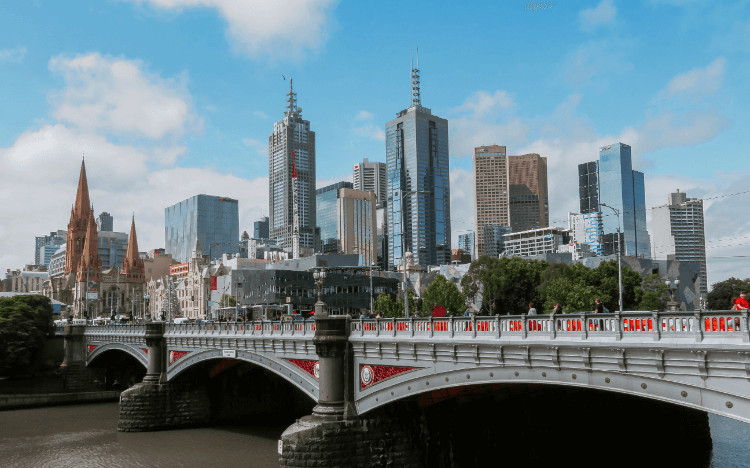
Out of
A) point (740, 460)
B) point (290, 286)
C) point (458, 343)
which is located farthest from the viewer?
point (290, 286)

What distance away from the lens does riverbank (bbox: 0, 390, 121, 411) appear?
64.9 meters

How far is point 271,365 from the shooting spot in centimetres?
4034

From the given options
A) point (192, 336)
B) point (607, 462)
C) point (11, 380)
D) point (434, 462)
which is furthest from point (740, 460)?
point (11, 380)

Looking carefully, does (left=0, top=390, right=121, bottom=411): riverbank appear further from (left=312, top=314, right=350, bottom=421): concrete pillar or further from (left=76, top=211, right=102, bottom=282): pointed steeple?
(left=76, top=211, right=102, bottom=282): pointed steeple

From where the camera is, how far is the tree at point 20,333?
7456 cm

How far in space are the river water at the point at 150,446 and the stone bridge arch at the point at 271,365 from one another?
4997 mm

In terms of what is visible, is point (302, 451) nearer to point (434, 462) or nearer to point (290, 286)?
point (434, 462)

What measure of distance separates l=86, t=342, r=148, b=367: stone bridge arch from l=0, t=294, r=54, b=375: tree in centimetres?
647

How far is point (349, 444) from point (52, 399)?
47.0 meters

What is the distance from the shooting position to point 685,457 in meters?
40.7

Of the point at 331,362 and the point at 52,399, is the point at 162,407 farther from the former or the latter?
the point at 331,362

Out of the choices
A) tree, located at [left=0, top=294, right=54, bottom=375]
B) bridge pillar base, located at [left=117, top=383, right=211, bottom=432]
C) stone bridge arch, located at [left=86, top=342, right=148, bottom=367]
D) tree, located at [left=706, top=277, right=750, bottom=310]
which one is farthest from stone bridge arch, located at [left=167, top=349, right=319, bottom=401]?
tree, located at [left=706, top=277, right=750, bottom=310]

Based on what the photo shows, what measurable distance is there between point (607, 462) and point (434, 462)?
12.8 metres

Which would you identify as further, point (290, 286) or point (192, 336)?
point (290, 286)
